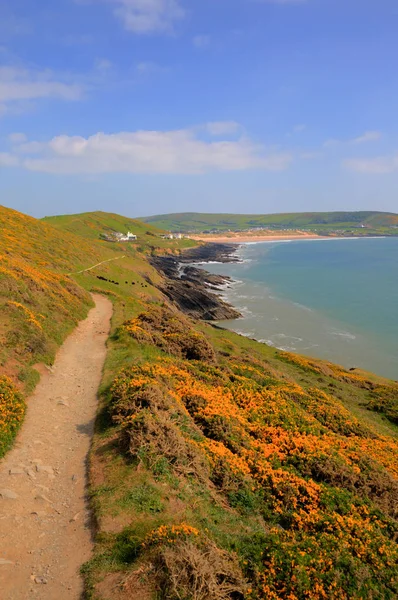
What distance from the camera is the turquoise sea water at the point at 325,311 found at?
59.2 m

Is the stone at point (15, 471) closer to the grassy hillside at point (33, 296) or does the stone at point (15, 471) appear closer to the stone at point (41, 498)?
the grassy hillside at point (33, 296)

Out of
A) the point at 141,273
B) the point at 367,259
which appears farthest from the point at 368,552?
the point at 367,259

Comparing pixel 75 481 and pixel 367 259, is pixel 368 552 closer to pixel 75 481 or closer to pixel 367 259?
pixel 75 481

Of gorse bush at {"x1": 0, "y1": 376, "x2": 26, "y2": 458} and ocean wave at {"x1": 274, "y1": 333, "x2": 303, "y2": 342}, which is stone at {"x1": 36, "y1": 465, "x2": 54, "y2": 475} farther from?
ocean wave at {"x1": 274, "y1": 333, "x2": 303, "y2": 342}

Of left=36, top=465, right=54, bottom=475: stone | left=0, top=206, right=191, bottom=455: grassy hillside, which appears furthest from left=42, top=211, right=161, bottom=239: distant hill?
left=36, top=465, right=54, bottom=475: stone

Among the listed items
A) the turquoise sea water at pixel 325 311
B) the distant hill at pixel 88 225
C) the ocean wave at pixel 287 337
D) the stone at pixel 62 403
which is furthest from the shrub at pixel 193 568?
the distant hill at pixel 88 225

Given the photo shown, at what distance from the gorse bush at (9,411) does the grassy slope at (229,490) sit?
3297mm

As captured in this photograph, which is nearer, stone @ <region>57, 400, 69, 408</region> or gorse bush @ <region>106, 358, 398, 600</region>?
gorse bush @ <region>106, 358, 398, 600</region>

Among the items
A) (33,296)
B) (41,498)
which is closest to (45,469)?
(41,498)

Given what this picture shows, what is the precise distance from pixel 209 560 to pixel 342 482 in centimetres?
922

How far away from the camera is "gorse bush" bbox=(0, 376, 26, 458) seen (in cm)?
1434

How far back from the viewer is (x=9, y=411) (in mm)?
15719

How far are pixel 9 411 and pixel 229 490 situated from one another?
9592 mm

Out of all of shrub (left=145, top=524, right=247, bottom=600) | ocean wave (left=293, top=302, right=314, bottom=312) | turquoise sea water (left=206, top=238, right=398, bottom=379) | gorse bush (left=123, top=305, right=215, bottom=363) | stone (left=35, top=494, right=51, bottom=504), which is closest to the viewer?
shrub (left=145, top=524, right=247, bottom=600)
